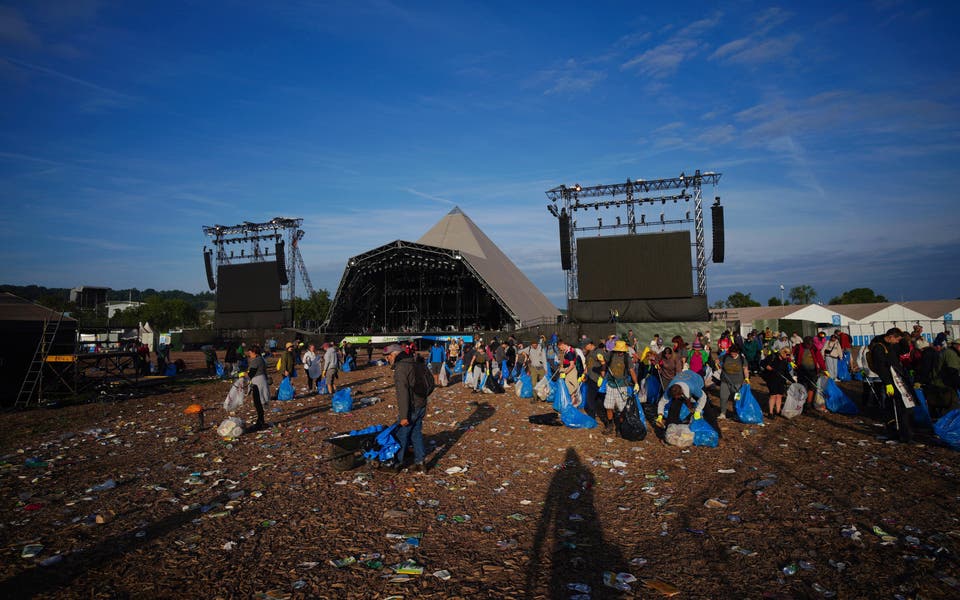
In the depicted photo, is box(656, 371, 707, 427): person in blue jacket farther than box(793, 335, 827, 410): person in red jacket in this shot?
No

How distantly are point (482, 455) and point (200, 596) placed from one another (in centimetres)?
437

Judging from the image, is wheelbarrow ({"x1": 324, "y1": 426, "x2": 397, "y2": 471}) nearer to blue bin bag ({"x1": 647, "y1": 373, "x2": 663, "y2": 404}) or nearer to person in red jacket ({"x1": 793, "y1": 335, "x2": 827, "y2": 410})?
blue bin bag ({"x1": 647, "y1": 373, "x2": 663, "y2": 404})

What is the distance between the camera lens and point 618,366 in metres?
8.27

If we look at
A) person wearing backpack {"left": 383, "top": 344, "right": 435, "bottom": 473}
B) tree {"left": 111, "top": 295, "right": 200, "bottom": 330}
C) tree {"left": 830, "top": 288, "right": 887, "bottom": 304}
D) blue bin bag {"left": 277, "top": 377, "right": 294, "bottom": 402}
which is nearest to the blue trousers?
person wearing backpack {"left": 383, "top": 344, "right": 435, "bottom": 473}

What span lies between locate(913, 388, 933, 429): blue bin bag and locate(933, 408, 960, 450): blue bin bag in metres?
0.65

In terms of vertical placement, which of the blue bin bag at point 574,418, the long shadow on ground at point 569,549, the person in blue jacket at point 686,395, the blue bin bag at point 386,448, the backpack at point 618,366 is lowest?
the long shadow on ground at point 569,549

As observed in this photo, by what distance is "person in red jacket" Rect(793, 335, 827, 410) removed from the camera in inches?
372

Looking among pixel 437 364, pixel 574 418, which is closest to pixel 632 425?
A: pixel 574 418

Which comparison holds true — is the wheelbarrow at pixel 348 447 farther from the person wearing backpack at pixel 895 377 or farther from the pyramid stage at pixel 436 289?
the pyramid stage at pixel 436 289

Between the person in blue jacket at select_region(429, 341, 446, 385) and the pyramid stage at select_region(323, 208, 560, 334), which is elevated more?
the pyramid stage at select_region(323, 208, 560, 334)

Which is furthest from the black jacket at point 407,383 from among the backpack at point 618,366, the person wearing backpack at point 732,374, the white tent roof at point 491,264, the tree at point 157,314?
the tree at point 157,314

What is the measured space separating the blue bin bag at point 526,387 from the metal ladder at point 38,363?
36.7 feet

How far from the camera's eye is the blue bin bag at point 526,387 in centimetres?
1238

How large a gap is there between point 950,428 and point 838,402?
2.75 m
